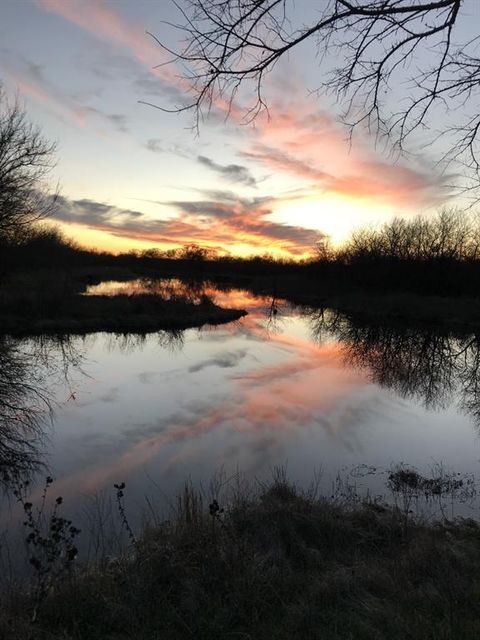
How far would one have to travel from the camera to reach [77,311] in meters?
27.9

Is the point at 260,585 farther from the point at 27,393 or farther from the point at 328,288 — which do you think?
the point at 328,288

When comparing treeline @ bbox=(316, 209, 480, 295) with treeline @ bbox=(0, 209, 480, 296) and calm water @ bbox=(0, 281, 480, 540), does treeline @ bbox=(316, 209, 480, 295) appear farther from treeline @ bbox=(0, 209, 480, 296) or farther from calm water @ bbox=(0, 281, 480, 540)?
calm water @ bbox=(0, 281, 480, 540)

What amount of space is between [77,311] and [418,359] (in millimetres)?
18500

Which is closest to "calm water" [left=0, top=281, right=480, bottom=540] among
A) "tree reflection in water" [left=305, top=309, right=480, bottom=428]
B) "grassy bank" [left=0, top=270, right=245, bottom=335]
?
"tree reflection in water" [left=305, top=309, right=480, bottom=428]

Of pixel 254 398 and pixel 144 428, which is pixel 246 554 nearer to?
pixel 144 428

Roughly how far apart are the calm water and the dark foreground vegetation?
7.94 feet

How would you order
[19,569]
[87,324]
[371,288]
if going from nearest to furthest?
[19,569]
[87,324]
[371,288]

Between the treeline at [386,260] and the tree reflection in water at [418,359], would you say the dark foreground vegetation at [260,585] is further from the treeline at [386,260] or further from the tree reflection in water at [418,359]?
the treeline at [386,260]

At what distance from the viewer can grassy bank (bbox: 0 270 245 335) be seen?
82.0 feet

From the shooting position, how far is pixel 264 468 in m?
8.85

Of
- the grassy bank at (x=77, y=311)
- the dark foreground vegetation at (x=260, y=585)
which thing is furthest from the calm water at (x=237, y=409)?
the grassy bank at (x=77, y=311)

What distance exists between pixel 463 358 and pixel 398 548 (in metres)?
18.3

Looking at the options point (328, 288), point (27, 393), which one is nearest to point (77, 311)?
point (27, 393)

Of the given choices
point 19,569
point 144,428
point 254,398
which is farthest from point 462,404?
point 19,569
